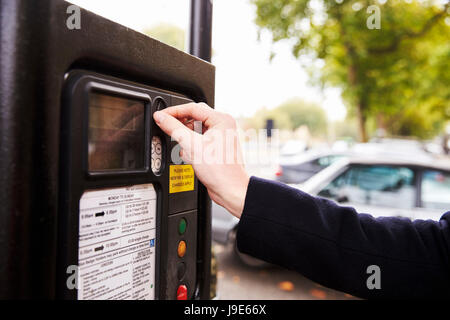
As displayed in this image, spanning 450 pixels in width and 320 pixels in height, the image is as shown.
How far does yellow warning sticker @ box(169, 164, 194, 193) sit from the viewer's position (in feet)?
Answer: 3.52

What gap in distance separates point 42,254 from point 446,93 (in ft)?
56.2

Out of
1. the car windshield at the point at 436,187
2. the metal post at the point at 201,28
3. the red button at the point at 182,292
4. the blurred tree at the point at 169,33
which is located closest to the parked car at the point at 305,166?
the car windshield at the point at 436,187

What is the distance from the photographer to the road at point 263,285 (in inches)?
154

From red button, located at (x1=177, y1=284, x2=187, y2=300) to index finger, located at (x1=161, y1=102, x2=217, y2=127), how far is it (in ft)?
1.63

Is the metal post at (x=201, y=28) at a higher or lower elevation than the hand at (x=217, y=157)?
higher

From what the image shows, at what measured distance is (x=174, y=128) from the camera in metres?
0.94

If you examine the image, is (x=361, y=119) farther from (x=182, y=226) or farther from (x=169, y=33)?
(x=182, y=226)

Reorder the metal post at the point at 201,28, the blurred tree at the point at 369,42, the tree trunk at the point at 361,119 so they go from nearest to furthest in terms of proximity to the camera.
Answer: the metal post at the point at 201,28
the blurred tree at the point at 369,42
the tree trunk at the point at 361,119

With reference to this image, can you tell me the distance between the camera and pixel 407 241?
0.93 m

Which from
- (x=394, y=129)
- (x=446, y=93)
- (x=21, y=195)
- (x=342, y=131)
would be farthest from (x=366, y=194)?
(x=342, y=131)

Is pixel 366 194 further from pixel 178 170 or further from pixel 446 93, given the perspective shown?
pixel 446 93

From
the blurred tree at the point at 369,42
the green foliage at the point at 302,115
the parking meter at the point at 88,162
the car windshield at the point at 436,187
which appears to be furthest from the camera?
the green foliage at the point at 302,115

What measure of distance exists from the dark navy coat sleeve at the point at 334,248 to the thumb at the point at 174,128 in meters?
0.18

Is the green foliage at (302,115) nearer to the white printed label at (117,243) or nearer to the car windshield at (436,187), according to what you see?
the car windshield at (436,187)
